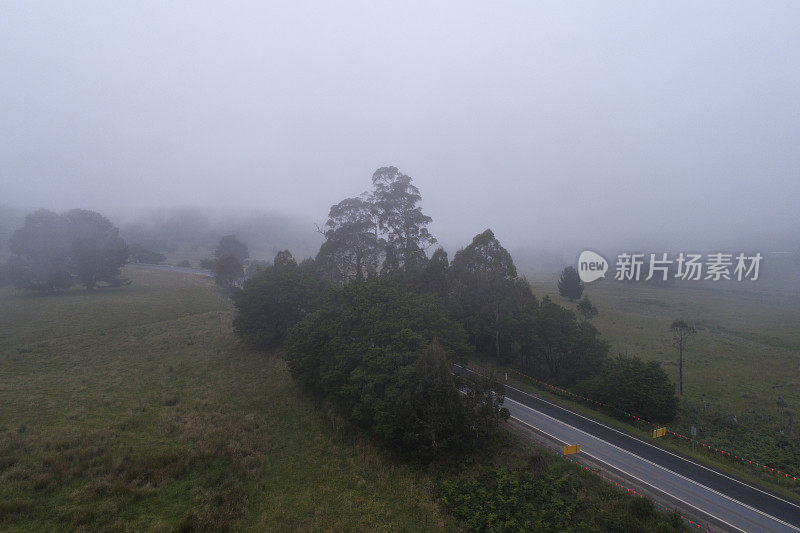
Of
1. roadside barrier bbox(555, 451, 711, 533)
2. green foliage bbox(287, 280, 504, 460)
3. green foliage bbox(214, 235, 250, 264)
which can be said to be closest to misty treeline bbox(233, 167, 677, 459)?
green foliage bbox(287, 280, 504, 460)

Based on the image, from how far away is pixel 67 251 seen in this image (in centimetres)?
5744

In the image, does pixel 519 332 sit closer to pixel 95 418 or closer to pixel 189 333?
pixel 95 418

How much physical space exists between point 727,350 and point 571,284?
28000 millimetres

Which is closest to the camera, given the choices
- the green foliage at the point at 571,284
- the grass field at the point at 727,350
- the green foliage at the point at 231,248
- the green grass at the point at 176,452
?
the green grass at the point at 176,452

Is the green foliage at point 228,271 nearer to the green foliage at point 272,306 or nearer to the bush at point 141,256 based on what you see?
the green foliage at point 272,306

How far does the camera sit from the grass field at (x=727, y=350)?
2120 centimetres

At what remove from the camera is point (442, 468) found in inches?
660

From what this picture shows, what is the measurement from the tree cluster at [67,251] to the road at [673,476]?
71.0 m

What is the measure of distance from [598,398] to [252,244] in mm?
122488

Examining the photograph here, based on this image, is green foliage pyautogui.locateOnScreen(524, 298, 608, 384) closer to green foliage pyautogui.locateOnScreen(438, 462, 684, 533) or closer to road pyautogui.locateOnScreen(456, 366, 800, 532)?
road pyautogui.locateOnScreen(456, 366, 800, 532)

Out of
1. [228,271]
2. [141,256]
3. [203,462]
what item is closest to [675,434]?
[203,462]

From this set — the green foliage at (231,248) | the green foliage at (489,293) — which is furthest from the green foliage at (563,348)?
the green foliage at (231,248)

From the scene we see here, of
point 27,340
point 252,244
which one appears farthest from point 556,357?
point 252,244

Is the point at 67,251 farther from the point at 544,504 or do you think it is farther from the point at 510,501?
the point at 544,504
